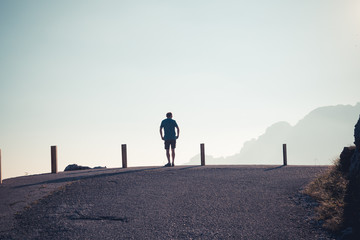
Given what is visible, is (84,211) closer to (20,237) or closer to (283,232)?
(20,237)

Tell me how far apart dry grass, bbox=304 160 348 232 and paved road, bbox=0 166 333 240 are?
0.31 meters

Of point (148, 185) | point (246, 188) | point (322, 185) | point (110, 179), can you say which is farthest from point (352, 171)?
point (110, 179)

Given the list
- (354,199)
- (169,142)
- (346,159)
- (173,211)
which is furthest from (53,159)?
(354,199)

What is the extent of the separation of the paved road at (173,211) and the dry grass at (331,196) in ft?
1.01

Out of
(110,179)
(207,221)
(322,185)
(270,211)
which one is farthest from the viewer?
(110,179)

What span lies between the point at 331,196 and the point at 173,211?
4026 millimetres

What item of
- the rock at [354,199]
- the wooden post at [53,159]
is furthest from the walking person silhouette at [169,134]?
the rock at [354,199]

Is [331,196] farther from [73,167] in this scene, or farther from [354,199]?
[73,167]

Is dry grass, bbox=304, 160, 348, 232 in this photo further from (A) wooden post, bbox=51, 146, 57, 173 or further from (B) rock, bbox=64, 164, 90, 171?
(B) rock, bbox=64, 164, 90, 171

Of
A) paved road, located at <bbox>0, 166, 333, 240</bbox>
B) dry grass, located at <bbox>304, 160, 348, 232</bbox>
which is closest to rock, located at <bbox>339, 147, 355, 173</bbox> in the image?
dry grass, located at <bbox>304, 160, 348, 232</bbox>

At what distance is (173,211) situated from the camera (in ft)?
22.7

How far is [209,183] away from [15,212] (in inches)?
219

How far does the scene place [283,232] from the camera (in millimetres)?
5879

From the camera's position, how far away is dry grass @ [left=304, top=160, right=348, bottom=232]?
6.04m
